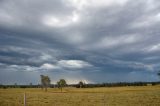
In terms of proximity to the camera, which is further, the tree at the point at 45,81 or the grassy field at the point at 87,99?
the tree at the point at 45,81

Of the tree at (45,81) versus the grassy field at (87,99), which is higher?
the tree at (45,81)

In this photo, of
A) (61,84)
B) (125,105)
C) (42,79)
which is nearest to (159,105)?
(125,105)

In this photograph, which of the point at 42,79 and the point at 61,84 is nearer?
the point at 61,84

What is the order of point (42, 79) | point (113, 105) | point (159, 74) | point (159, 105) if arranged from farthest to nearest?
point (42, 79)
point (159, 74)
point (113, 105)
point (159, 105)

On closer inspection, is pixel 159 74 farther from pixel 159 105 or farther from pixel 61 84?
pixel 159 105

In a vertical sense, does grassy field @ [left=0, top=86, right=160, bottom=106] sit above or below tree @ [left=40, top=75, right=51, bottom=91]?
below

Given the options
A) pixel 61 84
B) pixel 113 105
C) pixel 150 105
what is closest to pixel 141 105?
pixel 150 105

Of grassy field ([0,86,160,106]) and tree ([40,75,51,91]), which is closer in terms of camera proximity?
grassy field ([0,86,160,106])

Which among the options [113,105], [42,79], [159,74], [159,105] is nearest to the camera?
[159,105]

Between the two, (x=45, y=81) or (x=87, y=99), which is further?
(x=45, y=81)

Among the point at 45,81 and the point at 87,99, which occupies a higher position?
the point at 45,81

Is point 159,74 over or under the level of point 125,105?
over

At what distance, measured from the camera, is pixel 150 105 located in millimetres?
31281

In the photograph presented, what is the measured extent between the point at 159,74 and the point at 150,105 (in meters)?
131
